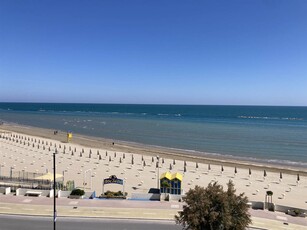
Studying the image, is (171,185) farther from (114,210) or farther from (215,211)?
(215,211)

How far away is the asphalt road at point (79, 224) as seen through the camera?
20.4 meters

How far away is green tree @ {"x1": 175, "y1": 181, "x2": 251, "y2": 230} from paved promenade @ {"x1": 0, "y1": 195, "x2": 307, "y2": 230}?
5277mm

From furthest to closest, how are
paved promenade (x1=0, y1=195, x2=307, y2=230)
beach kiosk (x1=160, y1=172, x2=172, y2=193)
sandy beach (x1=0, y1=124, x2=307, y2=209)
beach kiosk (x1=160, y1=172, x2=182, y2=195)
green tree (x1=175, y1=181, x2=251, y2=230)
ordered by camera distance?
sandy beach (x1=0, y1=124, x2=307, y2=209) → beach kiosk (x1=160, y1=172, x2=182, y2=195) → beach kiosk (x1=160, y1=172, x2=172, y2=193) → paved promenade (x1=0, y1=195, x2=307, y2=230) → green tree (x1=175, y1=181, x2=251, y2=230)

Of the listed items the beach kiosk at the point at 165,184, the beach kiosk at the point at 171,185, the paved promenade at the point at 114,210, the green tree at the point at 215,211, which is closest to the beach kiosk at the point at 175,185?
the beach kiosk at the point at 171,185

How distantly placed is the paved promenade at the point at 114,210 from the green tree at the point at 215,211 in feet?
17.3

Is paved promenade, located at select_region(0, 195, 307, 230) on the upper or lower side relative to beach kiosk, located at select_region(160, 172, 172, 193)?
lower

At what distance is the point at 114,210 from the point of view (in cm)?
2406

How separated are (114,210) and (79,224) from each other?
3755 millimetres

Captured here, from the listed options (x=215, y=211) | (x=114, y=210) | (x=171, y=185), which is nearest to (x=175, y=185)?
(x=171, y=185)

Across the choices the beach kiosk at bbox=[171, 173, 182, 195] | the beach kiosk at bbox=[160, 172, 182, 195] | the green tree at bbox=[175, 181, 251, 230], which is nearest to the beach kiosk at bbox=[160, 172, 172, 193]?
the beach kiosk at bbox=[160, 172, 182, 195]

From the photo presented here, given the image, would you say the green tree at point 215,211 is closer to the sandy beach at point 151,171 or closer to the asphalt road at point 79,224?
the asphalt road at point 79,224

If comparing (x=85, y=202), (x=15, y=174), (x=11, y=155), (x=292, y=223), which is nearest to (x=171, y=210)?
(x=85, y=202)

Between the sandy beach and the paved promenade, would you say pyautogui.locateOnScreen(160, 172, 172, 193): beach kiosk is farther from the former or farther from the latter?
the paved promenade

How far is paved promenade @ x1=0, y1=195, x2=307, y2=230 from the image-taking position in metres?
22.5
